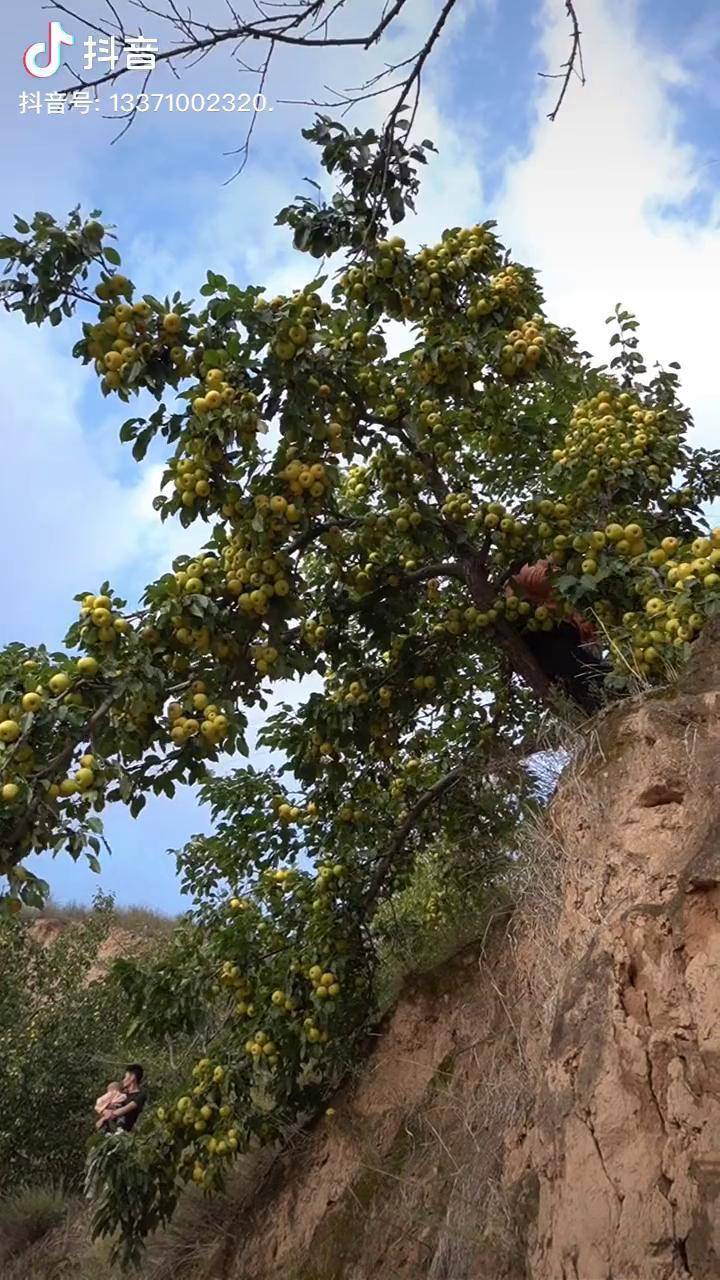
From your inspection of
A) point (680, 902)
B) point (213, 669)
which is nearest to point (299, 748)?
point (213, 669)

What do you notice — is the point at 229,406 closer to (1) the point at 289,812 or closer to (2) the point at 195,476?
(2) the point at 195,476

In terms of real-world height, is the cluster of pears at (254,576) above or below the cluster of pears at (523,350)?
below

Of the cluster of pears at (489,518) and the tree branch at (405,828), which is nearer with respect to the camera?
the cluster of pears at (489,518)

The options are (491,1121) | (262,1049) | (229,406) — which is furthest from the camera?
(262,1049)

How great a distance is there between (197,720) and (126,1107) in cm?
412

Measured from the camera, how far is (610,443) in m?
5.36

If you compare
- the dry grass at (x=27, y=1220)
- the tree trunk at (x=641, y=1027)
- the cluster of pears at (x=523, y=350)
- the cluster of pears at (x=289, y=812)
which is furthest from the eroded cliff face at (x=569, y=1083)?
the dry grass at (x=27, y=1220)

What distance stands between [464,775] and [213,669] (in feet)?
8.19

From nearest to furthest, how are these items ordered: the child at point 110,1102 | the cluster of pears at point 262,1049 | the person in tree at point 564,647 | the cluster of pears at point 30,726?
the cluster of pears at point 30,726 < the cluster of pears at point 262,1049 < the person in tree at point 564,647 < the child at point 110,1102

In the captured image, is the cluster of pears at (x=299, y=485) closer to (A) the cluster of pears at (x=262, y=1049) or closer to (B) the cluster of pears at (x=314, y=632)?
(B) the cluster of pears at (x=314, y=632)

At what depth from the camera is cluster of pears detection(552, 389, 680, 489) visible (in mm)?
5387

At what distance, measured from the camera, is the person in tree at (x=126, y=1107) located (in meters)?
6.79

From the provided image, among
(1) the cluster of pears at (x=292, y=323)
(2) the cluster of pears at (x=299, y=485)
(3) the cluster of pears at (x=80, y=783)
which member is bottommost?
(3) the cluster of pears at (x=80, y=783)

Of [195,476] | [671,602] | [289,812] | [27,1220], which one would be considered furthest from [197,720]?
[27,1220]
